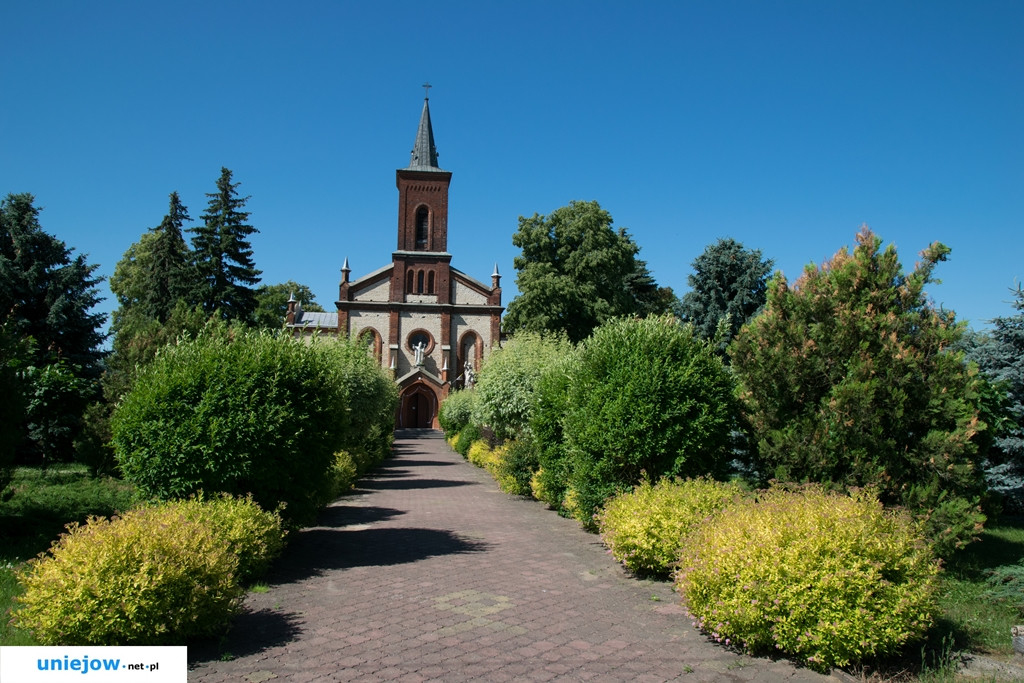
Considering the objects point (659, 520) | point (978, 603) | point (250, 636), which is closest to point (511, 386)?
point (659, 520)

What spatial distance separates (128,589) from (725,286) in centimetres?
2326

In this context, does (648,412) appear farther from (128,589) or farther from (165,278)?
(165,278)

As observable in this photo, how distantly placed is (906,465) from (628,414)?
378cm

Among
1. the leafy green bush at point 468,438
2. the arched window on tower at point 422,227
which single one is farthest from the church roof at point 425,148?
the leafy green bush at point 468,438

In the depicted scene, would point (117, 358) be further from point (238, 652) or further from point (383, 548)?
point (238, 652)

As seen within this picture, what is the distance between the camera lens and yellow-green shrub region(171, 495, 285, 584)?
735 cm

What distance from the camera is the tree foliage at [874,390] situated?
7.88 m

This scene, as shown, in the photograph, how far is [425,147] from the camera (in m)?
56.1

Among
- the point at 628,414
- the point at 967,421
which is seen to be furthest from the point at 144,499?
the point at 967,421

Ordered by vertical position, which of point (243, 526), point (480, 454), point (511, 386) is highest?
point (511, 386)

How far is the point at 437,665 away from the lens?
547cm

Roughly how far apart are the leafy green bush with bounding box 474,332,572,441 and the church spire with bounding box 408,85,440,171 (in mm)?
37490

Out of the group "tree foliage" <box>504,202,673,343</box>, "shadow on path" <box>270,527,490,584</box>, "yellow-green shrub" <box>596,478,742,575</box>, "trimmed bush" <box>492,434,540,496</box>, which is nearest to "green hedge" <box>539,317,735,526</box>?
"yellow-green shrub" <box>596,478,742,575</box>

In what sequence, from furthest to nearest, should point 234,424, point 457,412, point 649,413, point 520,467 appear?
point 457,412
point 520,467
point 649,413
point 234,424
